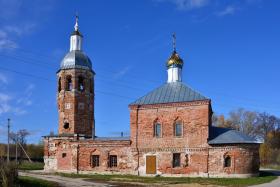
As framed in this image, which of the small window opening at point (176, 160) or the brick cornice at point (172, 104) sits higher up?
the brick cornice at point (172, 104)

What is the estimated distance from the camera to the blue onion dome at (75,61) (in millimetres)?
30750

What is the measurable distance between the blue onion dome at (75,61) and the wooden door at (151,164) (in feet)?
29.0

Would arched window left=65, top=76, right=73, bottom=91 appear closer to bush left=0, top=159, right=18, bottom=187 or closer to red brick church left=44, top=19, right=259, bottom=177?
red brick church left=44, top=19, right=259, bottom=177

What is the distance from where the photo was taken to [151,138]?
2752 cm

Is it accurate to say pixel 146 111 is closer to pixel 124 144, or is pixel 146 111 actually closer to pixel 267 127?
pixel 124 144

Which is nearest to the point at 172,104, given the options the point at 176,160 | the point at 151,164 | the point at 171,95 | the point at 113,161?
the point at 171,95

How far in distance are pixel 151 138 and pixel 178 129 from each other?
1973 millimetres

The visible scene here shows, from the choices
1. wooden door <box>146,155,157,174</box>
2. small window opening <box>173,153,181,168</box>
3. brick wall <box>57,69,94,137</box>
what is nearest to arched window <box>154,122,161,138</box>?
wooden door <box>146,155,157,174</box>

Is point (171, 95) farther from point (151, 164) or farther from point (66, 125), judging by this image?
point (66, 125)

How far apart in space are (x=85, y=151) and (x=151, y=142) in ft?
16.7

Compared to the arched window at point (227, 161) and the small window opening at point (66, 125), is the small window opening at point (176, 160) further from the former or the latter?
the small window opening at point (66, 125)

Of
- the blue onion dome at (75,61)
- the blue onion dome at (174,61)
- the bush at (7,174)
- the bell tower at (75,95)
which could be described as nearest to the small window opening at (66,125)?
the bell tower at (75,95)

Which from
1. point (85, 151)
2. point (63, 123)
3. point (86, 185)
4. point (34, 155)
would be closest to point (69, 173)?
point (85, 151)

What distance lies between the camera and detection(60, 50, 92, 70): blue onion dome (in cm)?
3075
